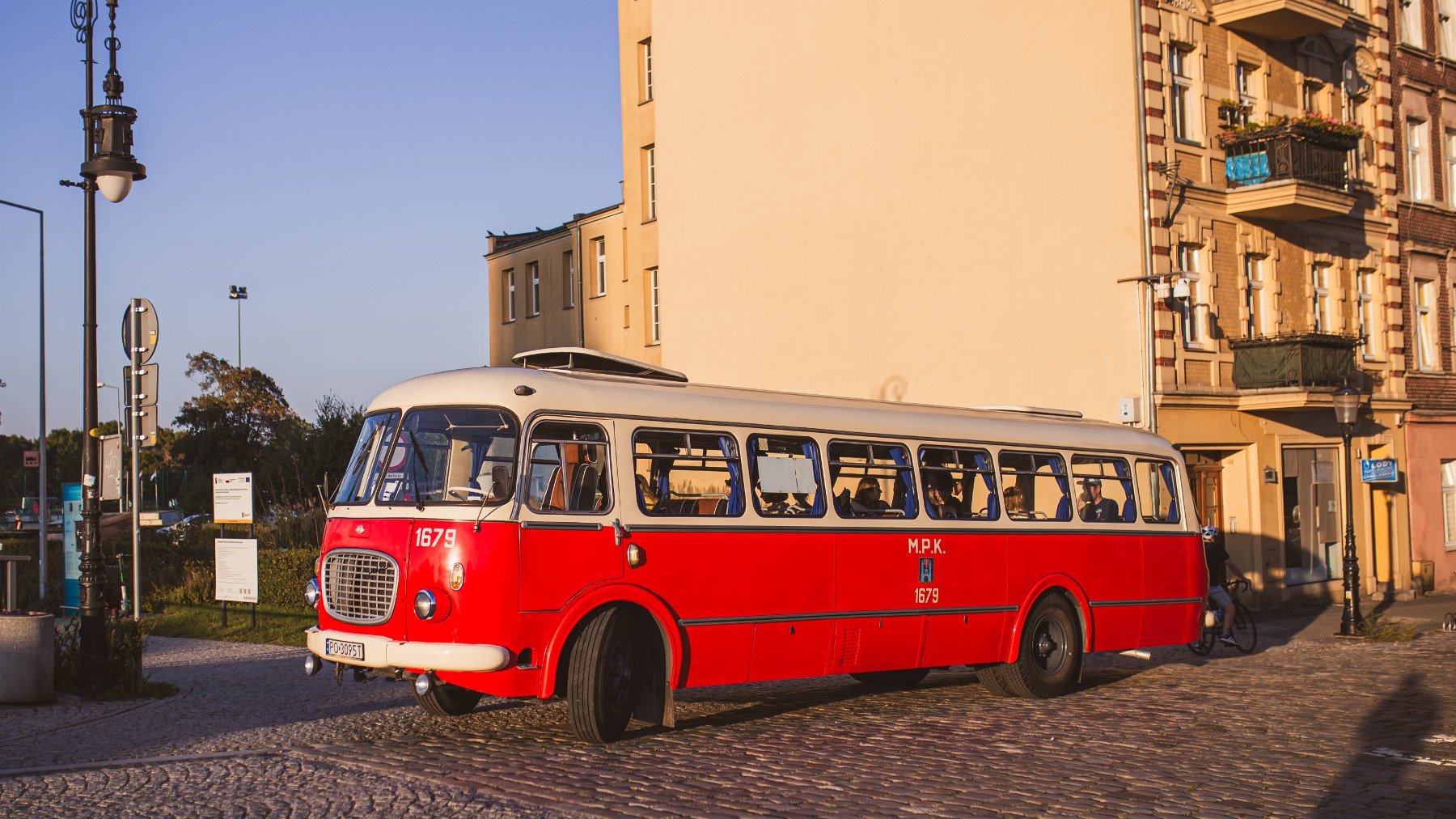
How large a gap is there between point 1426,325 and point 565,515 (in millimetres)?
29604

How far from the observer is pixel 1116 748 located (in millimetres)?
11047

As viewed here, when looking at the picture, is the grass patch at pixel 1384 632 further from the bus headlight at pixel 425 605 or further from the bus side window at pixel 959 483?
the bus headlight at pixel 425 605

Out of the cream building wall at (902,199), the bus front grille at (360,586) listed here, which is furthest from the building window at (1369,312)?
the bus front grille at (360,586)

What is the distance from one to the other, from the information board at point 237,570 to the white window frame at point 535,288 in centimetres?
2477

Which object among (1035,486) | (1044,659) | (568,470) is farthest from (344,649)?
(1035,486)

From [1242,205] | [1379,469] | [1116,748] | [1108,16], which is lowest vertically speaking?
[1116,748]

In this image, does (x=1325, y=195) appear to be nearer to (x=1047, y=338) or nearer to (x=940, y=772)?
(x=1047, y=338)

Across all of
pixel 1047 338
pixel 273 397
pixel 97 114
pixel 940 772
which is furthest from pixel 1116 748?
pixel 273 397

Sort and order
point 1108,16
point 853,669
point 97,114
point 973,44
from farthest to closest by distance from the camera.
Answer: point 973,44 < point 1108,16 < point 97,114 < point 853,669

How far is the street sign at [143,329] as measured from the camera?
1825 cm

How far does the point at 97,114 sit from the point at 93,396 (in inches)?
109

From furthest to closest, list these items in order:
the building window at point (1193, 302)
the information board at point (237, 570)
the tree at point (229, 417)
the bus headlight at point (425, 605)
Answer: the tree at point (229, 417) → the building window at point (1193, 302) → the information board at point (237, 570) → the bus headlight at point (425, 605)

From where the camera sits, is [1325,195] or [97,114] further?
[1325,195]

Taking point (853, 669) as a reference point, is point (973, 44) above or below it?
above
